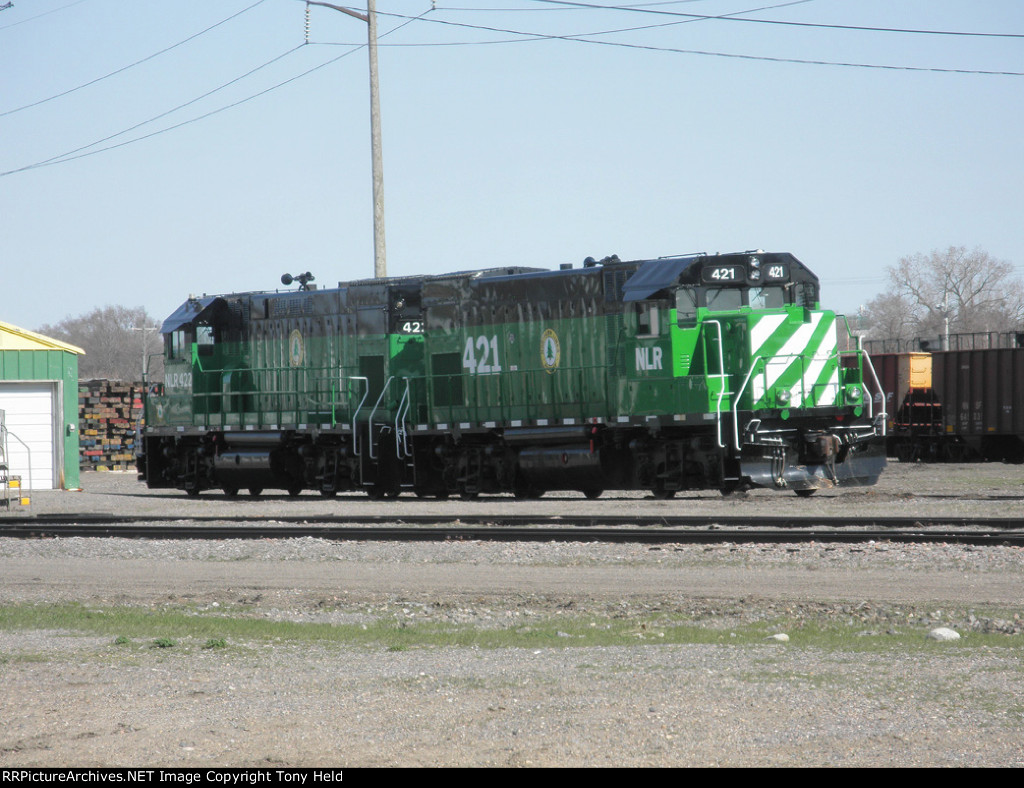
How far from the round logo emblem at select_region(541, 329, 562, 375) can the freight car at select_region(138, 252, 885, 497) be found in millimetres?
34

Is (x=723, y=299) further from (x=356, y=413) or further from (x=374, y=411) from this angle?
(x=356, y=413)

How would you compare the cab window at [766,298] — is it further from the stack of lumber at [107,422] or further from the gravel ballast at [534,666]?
A: the stack of lumber at [107,422]

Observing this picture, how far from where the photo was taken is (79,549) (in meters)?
15.5

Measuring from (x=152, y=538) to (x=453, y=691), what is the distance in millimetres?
10715

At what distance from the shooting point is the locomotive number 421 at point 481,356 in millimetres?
21703

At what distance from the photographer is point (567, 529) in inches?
607

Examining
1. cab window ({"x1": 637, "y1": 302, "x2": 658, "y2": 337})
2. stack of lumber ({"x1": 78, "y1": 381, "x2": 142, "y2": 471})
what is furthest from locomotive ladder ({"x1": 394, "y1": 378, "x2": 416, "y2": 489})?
stack of lumber ({"x1": 78, "y1": 381, "x2": 142, "y2": 471})

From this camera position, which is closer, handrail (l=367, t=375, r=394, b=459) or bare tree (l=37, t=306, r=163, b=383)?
handrail (l=367, t=375, r=394, b=459)

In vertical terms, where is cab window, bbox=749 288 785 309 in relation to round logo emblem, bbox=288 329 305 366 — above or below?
above

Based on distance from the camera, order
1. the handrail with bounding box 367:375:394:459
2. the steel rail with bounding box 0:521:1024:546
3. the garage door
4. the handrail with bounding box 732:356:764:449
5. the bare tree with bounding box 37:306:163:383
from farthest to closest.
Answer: the bare tree with bounding box 37:306:163:383, the garage door, the handrail with bounding box 367:375:394:459, the handrail with bounding box 732:356:764:449, the steel rail with bounding box 0:521:1024:546

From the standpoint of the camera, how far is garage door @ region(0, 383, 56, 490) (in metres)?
29.6

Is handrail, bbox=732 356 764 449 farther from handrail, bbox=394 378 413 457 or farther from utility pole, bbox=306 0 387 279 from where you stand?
utility pole, bbox=306 0 387 279

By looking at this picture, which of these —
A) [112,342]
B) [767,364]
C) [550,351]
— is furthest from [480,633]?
[112,342]
